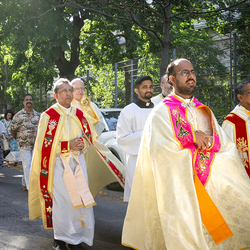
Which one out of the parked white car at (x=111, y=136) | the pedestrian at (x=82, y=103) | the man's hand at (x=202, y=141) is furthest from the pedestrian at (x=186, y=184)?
the parked white car at (x=111, y=136)

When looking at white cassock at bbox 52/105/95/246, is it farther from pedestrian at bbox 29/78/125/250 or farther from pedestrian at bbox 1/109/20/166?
pedestrian at bbox 1/109/20/166

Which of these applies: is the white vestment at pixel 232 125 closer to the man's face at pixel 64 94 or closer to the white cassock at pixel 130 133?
the white cassock at pixel 130 133

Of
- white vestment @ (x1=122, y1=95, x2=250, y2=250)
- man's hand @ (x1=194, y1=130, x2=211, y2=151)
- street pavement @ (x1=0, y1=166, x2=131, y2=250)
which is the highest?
man's hand @ (x1=194, y1=130, x2=211, y2=151)

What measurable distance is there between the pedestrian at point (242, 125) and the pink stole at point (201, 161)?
1471 mm

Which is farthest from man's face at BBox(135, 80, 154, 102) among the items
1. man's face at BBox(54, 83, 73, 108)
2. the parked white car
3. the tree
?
the tree

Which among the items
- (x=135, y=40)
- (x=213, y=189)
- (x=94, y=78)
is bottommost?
(x=213, y=189)

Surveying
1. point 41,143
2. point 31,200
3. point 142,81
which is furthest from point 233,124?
point 31,200

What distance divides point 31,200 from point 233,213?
2.84 m

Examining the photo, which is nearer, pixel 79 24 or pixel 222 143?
pixel 222 143

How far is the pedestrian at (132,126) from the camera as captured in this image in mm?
5469

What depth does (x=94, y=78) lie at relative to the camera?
56.5 ft

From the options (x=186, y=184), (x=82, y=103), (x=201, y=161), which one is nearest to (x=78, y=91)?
(x=82, y=103)

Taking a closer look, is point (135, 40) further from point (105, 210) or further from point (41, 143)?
point (41, 143)

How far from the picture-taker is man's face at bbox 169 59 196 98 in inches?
145
